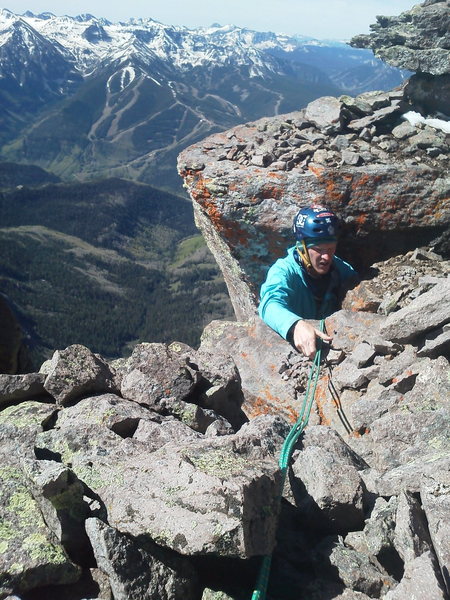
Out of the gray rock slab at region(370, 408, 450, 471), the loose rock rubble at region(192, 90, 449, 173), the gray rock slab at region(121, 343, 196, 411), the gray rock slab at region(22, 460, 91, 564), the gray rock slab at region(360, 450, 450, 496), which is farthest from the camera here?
the loose rock rubble at region(192, 90, 449, 173)

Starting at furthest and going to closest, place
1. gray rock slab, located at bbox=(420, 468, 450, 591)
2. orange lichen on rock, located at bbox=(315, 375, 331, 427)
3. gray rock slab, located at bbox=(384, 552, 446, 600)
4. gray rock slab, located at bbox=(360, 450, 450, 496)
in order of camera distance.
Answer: orange lichen on rock, located at bbox=(315, 375, 331, 427) < gray rock slab, located at bbox=(360, 450, 450, 496) < gray rock slab, located at bbox=(420, 468, 450, 591) < gray rock slab, located at bbox=(384, 552, 446, 600)

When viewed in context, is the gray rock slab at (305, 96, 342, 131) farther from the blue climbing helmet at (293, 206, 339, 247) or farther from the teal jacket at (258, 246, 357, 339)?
the blue climbing helmet at (293, 206, 339, 247)

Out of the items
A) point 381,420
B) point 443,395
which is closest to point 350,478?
point 381,420

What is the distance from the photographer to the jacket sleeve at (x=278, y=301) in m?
9.71

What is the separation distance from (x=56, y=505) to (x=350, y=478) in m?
3.57

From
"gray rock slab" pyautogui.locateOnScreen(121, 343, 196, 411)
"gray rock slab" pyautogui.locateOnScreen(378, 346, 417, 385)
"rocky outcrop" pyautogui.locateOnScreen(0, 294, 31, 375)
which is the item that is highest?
"gray rock slab" pyautogui.locateOnScreen(378, 346, 417, 385)

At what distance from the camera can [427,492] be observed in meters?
5.49

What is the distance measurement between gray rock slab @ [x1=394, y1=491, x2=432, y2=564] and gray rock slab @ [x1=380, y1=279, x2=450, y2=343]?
4.58 meters

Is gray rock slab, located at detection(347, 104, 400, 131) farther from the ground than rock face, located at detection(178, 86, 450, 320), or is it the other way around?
gray rock slab, located at detection(347, 104, 400, 131)

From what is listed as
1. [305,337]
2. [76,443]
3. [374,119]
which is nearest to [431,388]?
[305,337]

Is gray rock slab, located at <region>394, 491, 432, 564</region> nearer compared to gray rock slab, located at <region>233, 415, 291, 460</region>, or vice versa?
gray rock slab, located at <region>394, 491, 432, 564</region>

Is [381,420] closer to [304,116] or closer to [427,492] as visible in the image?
[427,492]

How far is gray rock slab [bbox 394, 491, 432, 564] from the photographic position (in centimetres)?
530

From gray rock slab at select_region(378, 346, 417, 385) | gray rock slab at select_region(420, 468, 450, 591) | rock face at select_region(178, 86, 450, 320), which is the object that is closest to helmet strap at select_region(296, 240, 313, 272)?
gray rock slab at select_region(378, 346, 417, 385)
